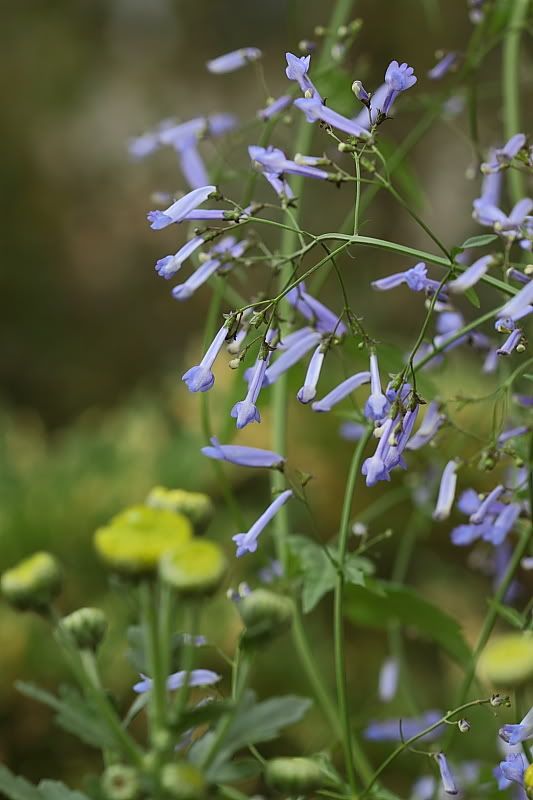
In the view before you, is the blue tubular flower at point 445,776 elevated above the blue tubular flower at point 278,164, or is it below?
below

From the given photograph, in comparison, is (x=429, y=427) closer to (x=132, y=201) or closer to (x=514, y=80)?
(x=514, y=80)

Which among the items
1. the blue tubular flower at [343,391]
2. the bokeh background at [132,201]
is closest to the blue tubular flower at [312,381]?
the blue tubular flower at [343,391]

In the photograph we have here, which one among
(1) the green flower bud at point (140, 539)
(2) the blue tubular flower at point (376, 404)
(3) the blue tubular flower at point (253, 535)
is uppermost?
(1) the green flower bud at point (140, 539)

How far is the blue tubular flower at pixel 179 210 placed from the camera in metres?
0.30

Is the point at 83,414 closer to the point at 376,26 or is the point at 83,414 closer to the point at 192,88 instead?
the point at 192,88

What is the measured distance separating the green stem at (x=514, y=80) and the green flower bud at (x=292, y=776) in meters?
0.32

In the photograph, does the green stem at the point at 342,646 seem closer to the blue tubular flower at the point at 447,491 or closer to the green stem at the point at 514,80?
the blue tubular flower at the point at 447,491

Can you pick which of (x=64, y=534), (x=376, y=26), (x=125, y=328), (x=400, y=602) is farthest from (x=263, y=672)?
(x=376, y=26)

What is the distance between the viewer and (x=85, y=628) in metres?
0.22

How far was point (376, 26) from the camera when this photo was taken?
5.76ft

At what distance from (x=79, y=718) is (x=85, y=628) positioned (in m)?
0.02

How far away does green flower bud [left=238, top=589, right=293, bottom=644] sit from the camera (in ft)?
0.69

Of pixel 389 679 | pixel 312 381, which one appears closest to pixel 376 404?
pixel 312 381

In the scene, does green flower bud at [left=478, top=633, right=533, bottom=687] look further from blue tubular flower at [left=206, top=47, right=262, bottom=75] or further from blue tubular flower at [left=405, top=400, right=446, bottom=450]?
blue tubular flower at [left=206, top=47, right=262, bottom=75]
